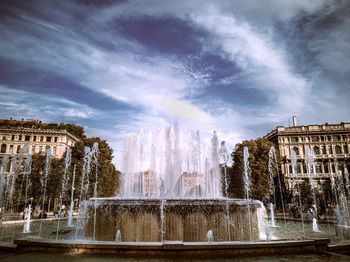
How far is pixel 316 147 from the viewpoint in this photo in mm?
61750

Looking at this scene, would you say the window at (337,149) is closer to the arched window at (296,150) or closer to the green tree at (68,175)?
the arched window at (296,150)

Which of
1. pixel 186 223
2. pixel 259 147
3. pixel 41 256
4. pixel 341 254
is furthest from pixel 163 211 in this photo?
pixel 259 147

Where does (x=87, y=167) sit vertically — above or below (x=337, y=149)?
below

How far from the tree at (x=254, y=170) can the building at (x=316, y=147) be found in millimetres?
15426

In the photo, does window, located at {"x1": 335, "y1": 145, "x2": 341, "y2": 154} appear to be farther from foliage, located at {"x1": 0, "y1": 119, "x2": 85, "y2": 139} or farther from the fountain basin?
foliage, located at {"x1": 0, "y1": 119, "x2": 85, "y2": 139}

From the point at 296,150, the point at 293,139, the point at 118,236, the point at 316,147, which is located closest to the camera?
the point at 118,236

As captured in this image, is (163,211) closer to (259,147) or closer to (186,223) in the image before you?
(186,223)

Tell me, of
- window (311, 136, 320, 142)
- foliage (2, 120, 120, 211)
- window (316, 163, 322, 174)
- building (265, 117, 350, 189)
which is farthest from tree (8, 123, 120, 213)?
window (311, 136, 320, 142)

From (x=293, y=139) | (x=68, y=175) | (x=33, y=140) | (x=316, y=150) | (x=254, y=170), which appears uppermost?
(x=33, y=140)

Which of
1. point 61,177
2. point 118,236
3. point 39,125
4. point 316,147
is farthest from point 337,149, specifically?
point 39,125

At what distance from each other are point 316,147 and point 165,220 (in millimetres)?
58809

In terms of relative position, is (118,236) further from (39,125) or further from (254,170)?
(39,125)

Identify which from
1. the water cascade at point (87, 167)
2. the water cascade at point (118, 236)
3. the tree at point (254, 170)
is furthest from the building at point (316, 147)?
the water cascade at point (118, 236)

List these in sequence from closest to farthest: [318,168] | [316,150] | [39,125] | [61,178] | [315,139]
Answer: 1. [61,178]
2. [318,168]
3. [316,150]
4. [315,139]
5. [39,125]
